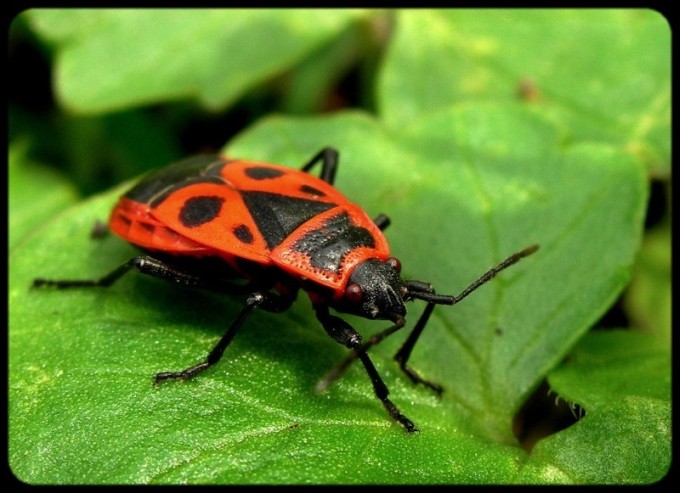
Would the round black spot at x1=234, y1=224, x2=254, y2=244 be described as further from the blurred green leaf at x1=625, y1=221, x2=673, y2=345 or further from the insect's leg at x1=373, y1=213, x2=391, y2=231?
the blurred green leaf at x1=625, y1=221, x2=673, y2=345

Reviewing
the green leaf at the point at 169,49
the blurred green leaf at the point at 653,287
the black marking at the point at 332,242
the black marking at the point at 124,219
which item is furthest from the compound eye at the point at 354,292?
the green leaf at the point at 169,49

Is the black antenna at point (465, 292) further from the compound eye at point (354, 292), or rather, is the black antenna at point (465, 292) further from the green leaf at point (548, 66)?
the green leaf at point (548, 66)

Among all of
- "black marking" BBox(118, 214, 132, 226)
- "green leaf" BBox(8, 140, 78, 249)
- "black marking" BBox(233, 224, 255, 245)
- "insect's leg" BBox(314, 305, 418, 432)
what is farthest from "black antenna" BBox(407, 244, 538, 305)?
"green leaf" BBox(8, 140, 78, 249)

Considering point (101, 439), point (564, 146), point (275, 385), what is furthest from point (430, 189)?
point (101, 439)

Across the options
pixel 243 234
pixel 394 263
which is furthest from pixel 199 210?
pixel 394 263

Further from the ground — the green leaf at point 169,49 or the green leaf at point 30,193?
the green leaf at point 169,49

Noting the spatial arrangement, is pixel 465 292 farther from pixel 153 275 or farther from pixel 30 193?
pixel 30 193
